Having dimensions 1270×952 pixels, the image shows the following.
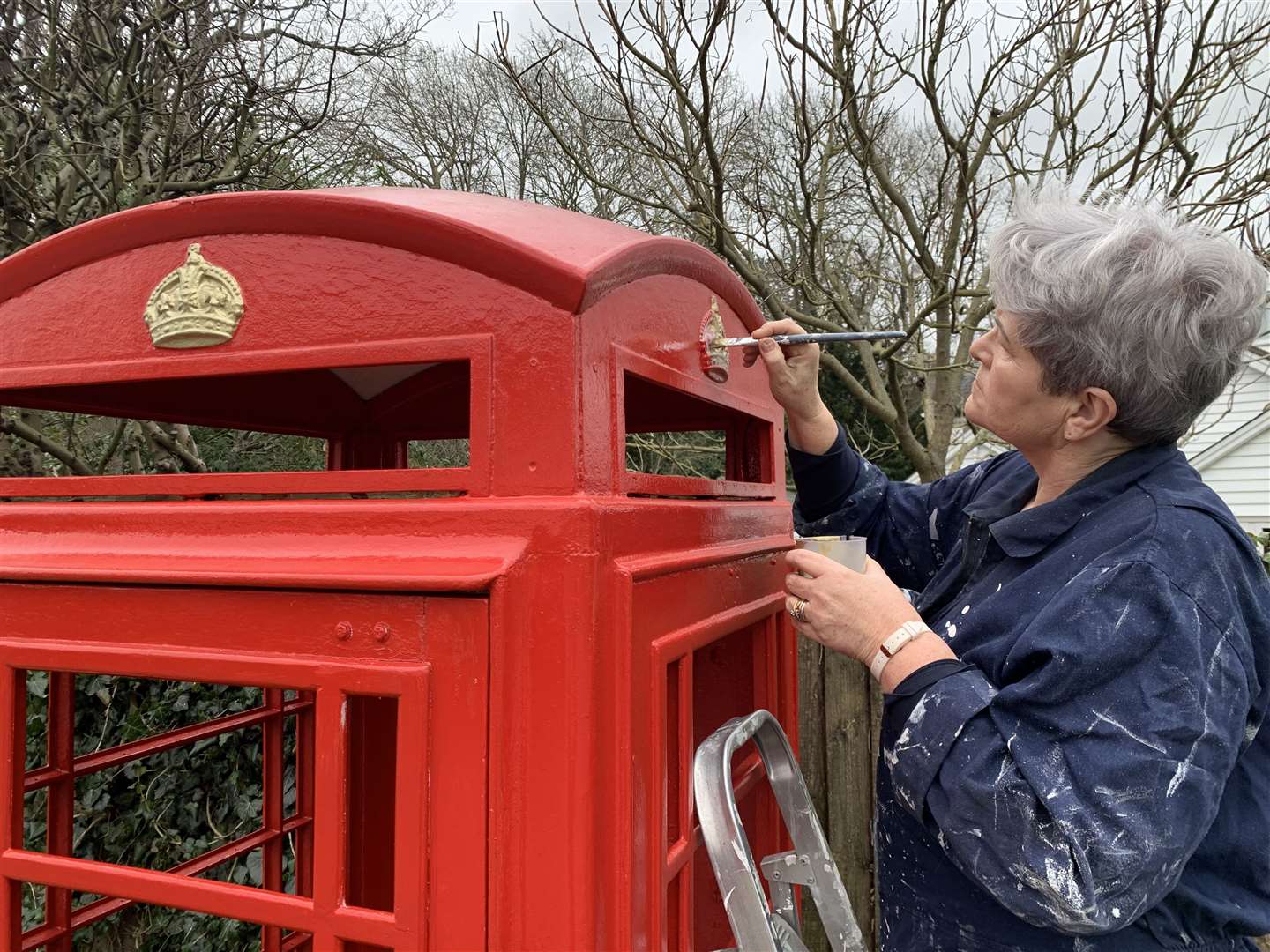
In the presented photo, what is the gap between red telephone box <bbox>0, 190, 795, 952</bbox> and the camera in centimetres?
99

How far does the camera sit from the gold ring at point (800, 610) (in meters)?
1.41

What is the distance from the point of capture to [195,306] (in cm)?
115

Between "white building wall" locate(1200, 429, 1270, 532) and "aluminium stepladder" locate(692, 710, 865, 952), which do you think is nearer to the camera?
"aluminium stepladder" locate(692, 710, 865, 952)

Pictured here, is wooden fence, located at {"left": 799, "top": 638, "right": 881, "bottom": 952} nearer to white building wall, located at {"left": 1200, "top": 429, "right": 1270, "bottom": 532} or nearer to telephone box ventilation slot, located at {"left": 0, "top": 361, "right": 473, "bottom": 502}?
telephone box ventilation slot, located at {"left": 0, "top": 361, "right": 473, "bottom": 502}

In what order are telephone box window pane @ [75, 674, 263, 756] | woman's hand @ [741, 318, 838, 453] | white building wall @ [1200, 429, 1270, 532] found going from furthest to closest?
white building wall @ [1200, 429, 1270, 532], telephone box window pane @ [75, 674, 263, 756], woman's hand @ [741, 318, 838, 453]

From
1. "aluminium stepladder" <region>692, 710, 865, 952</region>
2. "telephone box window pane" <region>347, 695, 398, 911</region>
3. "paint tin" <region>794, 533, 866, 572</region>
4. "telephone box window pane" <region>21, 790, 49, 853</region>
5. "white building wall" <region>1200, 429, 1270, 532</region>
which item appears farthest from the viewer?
"white building wall" <region>1200, 429, 1270, 532</region>

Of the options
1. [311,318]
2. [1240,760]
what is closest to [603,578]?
[311,318]

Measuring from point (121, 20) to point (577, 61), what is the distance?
2.85m

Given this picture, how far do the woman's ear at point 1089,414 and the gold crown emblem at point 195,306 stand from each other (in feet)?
4.04

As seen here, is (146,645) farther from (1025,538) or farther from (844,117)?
(844,117)

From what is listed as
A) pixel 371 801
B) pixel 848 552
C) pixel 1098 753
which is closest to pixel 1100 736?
pixel 1098 753

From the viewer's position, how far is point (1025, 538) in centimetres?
134

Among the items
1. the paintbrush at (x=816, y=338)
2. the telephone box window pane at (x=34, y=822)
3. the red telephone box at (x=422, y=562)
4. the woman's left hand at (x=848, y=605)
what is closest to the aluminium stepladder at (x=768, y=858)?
the red telephone box at (x=422, y=562)

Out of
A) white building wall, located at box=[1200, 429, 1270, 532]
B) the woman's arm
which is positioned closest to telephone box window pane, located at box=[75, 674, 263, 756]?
the woman's arm
